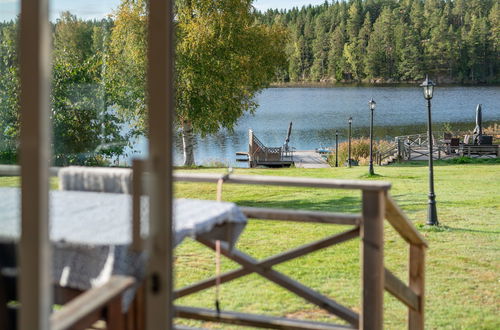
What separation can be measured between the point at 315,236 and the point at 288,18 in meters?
24.7

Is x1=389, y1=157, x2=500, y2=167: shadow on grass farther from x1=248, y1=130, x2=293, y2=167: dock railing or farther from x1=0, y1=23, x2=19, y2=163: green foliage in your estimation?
x1=0, y1=23, x2=19, y2=163: green foliage

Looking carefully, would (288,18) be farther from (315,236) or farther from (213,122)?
(315,236)

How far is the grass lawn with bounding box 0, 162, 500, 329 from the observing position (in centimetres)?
444

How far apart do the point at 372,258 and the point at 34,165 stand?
148cm

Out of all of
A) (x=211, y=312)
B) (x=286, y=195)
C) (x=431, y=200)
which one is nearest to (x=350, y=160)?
(x=286, y=195)

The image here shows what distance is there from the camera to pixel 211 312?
2.59 metres

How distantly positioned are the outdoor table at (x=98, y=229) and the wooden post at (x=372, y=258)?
42 cm

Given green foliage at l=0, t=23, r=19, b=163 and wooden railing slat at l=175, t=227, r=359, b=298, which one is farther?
wooden railing slat at l=175, t=227, r=359, b=298

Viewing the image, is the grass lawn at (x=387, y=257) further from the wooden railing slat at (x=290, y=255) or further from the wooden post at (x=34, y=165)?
the wooden railing slat at (x=290, y=255)

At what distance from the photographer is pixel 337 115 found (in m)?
24.6

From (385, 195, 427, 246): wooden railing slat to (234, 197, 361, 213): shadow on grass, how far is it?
561 cm

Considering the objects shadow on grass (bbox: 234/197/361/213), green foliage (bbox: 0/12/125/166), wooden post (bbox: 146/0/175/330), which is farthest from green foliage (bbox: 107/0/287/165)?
wooden post (bbox: 146/0/175/330)

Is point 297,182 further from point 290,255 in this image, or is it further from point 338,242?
point 290,255

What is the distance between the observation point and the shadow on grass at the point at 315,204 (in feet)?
27.9
